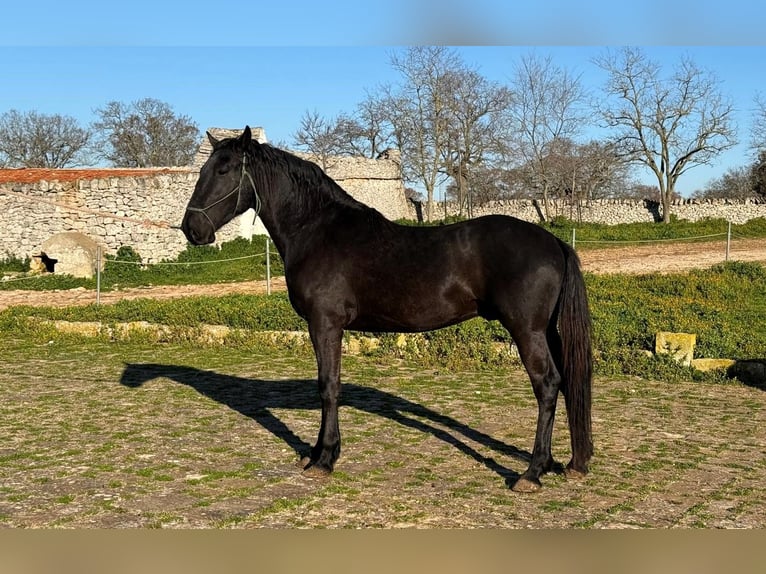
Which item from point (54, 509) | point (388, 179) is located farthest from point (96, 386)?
point (388, 179)

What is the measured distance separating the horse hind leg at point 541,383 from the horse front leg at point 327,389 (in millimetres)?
1172

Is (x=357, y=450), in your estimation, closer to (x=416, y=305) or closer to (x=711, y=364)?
(x=416, y=305)

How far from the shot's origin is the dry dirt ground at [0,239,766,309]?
15742mm

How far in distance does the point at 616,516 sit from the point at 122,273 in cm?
1689

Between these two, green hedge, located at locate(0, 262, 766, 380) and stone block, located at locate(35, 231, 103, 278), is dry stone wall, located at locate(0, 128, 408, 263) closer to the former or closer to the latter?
stone block, located at locate(35, 231, 103, 278)

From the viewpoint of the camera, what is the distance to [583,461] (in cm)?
458

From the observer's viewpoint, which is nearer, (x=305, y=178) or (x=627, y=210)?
(x=305, y=178)

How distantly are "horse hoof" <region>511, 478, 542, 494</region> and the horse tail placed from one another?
1.22ft

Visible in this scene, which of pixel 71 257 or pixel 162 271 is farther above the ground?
pixel 71 257

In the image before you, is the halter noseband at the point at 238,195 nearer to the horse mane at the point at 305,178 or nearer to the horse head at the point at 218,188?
the horse head at the point at 218,188

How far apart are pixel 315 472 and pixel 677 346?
17.3ft

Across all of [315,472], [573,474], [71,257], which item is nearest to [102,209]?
[71,257]

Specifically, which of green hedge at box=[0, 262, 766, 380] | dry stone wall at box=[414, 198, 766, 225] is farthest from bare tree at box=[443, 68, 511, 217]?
green hedge at box=[0, 262, 766, 380]

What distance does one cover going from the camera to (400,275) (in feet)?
15.3
